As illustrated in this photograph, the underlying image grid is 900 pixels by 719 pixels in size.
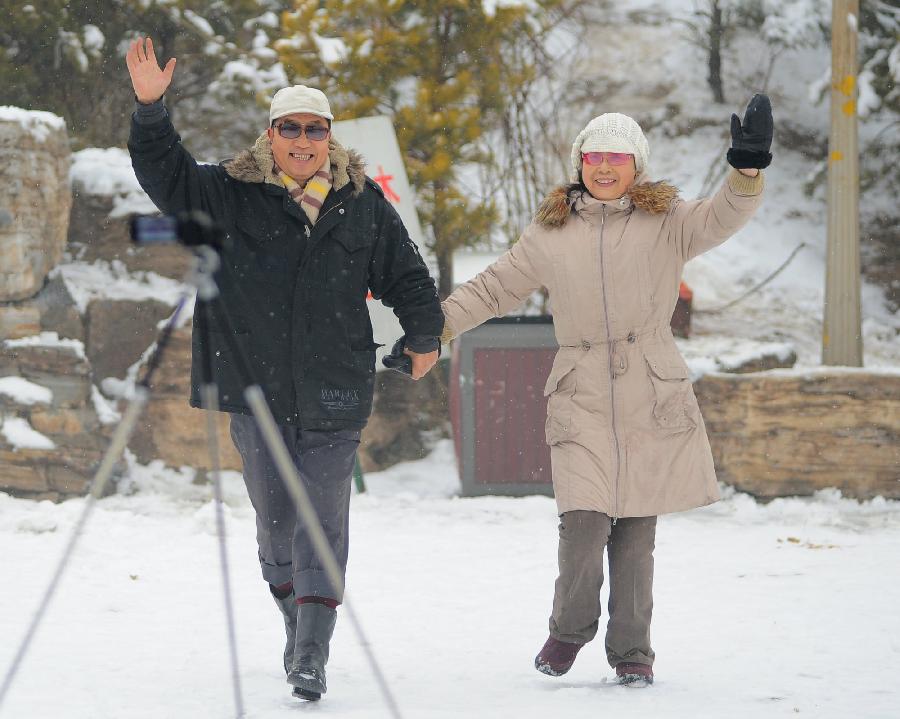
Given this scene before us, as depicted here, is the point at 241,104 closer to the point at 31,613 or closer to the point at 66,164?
the point at 66,164

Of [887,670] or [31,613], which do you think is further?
[31,613]

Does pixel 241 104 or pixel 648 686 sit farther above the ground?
pixel 241 104

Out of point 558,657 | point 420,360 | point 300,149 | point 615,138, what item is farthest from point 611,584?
point 300,149

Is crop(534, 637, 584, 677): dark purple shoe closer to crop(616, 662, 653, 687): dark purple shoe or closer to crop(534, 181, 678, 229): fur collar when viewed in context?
crop(616, 662, 653, 687): dark purple shoe

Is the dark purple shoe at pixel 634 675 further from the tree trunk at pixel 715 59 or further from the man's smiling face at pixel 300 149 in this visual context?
the tree trunk at pixel 715 59

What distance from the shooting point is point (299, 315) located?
361 centimetres

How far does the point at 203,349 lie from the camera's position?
3508 millimetres

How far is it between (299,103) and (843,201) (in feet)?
20.6

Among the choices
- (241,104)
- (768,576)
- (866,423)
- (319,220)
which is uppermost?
(241,104)

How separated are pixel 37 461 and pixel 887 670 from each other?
546cm

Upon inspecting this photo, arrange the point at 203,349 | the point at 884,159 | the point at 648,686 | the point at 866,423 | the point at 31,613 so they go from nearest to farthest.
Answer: the point at 203,349 → the point at 648,686 → the point at 31,613 → the point at 866,423 → the point at 884,159

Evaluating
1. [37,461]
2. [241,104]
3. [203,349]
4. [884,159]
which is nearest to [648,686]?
[203,349]

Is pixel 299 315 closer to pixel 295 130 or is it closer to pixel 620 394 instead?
pixel 295 130

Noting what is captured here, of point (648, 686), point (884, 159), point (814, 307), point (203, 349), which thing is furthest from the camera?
point (884, 159)
